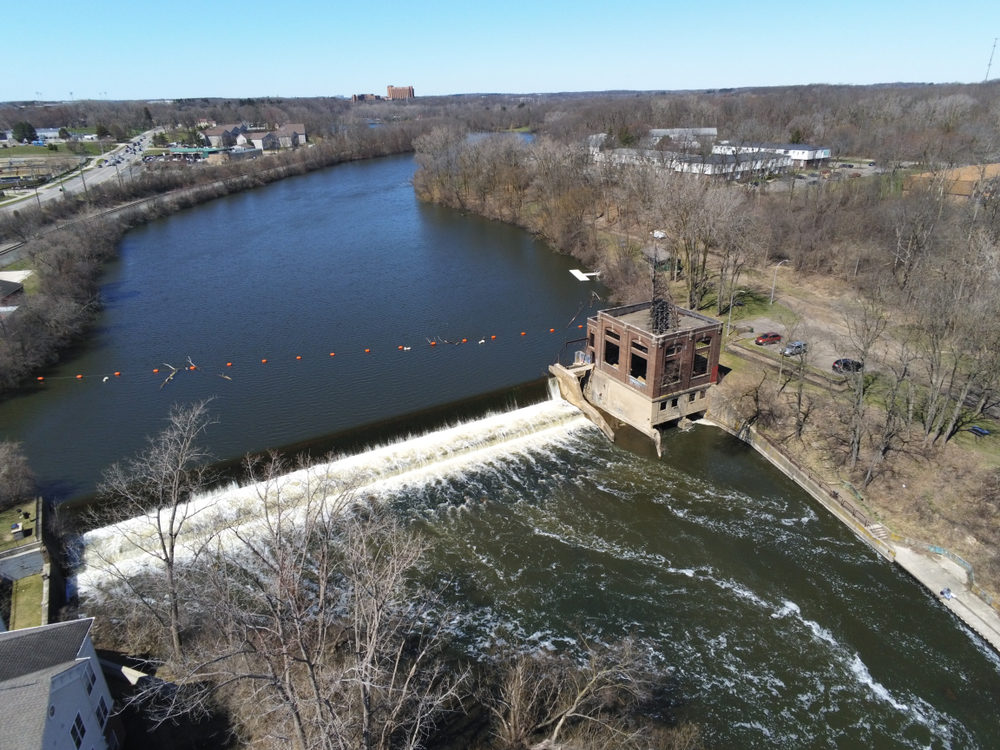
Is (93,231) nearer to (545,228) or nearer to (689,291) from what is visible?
(545,228)

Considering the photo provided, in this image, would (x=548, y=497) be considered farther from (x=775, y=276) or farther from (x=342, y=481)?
(x=775, y=276)

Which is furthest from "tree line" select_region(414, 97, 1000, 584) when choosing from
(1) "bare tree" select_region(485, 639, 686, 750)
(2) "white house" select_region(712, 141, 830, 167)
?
(2) "white house" select_region(712, 141, 830, 167)

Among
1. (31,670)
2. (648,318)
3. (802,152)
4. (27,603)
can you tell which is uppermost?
(802,152)

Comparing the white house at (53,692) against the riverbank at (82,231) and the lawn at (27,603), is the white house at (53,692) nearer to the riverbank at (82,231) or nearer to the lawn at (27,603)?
the lawn at (27,603)

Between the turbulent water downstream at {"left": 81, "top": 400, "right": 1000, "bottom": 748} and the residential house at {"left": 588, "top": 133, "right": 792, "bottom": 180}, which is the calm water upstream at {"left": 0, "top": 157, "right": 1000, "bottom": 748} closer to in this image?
the turbulent water downstream at {"left": 81, "top": 400, "right": 1000, "bottom": 748}

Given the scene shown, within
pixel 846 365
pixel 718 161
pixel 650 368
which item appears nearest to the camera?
pixel 650 368

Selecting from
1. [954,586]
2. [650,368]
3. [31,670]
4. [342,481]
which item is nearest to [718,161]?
[650,368]
